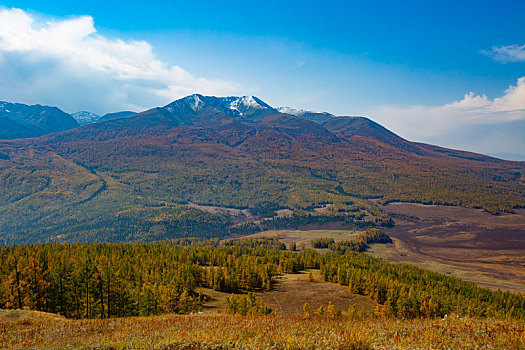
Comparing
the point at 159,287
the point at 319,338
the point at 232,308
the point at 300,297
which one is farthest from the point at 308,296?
the point at 319,338

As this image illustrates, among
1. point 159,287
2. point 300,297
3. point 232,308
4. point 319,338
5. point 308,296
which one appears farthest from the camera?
point 308,296

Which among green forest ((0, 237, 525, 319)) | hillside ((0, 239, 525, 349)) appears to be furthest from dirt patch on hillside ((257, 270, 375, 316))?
green forest ((0, 237, 525, 319))

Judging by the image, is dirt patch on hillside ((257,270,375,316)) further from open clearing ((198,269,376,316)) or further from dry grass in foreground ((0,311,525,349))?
dry grass in foreground ((0,311,525,349))

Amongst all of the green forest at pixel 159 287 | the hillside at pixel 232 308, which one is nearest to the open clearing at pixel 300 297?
the hillside at pixel 232 308

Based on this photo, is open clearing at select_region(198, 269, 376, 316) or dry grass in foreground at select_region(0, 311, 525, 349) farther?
open clearing at select_region(198, 269, 376, 316)

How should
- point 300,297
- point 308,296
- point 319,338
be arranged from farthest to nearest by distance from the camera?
1. point 308,296
2. point 300,297
3. point 319,338

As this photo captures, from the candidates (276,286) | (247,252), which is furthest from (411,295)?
(247,252)

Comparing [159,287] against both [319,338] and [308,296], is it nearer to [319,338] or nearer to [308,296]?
[308,296]

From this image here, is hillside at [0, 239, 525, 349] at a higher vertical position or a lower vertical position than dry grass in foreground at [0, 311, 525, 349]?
lower

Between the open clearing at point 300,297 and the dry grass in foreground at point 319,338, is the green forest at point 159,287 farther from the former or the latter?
the dry grass in foreground at point 319,338

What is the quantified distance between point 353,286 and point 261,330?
298 feet

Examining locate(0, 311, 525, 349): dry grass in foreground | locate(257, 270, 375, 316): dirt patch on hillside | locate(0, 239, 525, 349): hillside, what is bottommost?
locate(257, 270, 375, 316): dirt patch on hillside

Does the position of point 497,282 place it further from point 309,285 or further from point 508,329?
point 508,329

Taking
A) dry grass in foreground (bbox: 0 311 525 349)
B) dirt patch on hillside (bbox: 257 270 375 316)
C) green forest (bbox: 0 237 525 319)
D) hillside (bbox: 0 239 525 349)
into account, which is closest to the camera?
dry grass in foreground (bbox: 0 311 525 349)
